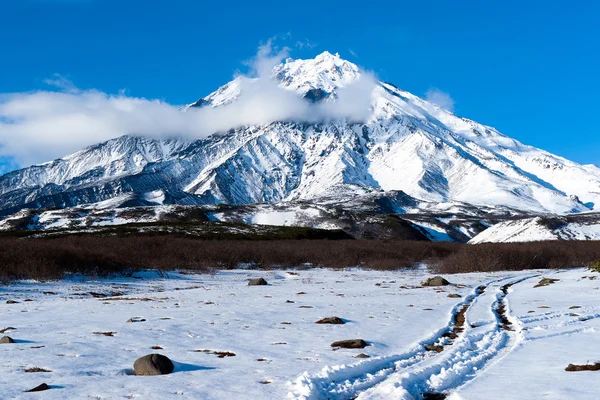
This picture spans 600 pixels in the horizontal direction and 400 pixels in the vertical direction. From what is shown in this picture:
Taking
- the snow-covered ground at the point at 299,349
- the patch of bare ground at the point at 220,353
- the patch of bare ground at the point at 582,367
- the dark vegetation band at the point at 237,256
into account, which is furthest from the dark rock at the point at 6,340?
the dark vegetation band at the point at 237,256

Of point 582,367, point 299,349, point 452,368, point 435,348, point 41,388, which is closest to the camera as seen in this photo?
point 41,388

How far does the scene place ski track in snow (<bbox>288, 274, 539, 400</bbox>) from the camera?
10.2m

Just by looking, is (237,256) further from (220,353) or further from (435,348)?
(220,353)

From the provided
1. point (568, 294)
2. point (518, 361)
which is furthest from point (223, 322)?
point (568, 294)

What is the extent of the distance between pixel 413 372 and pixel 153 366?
550 cm

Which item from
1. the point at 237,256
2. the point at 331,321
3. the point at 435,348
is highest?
the point at 237,256

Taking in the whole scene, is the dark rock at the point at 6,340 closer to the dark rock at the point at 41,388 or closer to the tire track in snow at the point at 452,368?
the dark rock at the point at 41,388

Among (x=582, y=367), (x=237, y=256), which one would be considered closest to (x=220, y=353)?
(x=582, y=367)

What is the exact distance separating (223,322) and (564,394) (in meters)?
11.6

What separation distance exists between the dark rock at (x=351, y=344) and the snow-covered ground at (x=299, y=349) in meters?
0.32

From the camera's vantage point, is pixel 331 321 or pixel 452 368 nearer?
pixel 452 368

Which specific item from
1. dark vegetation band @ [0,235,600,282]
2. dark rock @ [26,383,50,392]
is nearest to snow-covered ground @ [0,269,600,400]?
dark rock @ [26,383,50,392]

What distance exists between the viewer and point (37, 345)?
13258 mm

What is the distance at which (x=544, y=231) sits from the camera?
116m
